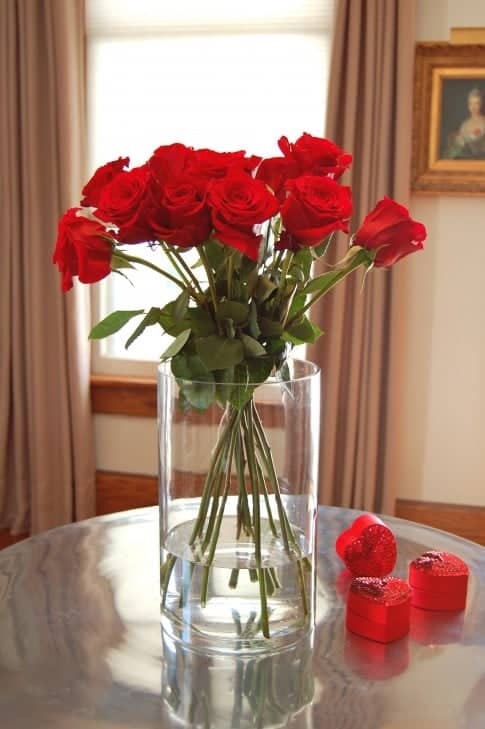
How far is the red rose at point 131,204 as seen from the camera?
111cm

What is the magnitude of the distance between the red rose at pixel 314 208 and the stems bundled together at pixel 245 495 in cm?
25

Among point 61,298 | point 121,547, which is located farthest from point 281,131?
point 121,547

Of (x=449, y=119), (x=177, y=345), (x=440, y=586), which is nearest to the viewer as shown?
(x=177, y=345)

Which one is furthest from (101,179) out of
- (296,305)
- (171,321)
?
(296,305)

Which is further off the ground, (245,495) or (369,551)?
(245,495)

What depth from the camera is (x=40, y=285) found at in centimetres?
351

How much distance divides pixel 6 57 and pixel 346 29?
130 cm

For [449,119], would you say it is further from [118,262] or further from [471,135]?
[118,262]

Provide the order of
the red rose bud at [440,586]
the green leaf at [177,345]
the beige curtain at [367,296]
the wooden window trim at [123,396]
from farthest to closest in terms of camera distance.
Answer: the wooden window trim at [123,396] < the beige curtain at [367,296] < the red rose bud at [440,586] < the green leaf at [177,345]

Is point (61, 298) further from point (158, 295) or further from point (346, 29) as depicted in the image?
point (346, 29)

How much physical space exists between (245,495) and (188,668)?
0.81 feet

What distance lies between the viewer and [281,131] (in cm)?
344

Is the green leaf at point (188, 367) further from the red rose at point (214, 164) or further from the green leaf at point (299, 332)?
the red rose at point (214, 164)

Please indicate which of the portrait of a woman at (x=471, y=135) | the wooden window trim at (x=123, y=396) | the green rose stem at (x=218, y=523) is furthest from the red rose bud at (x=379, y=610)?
the wooden window trim at (x=123, y=396)
